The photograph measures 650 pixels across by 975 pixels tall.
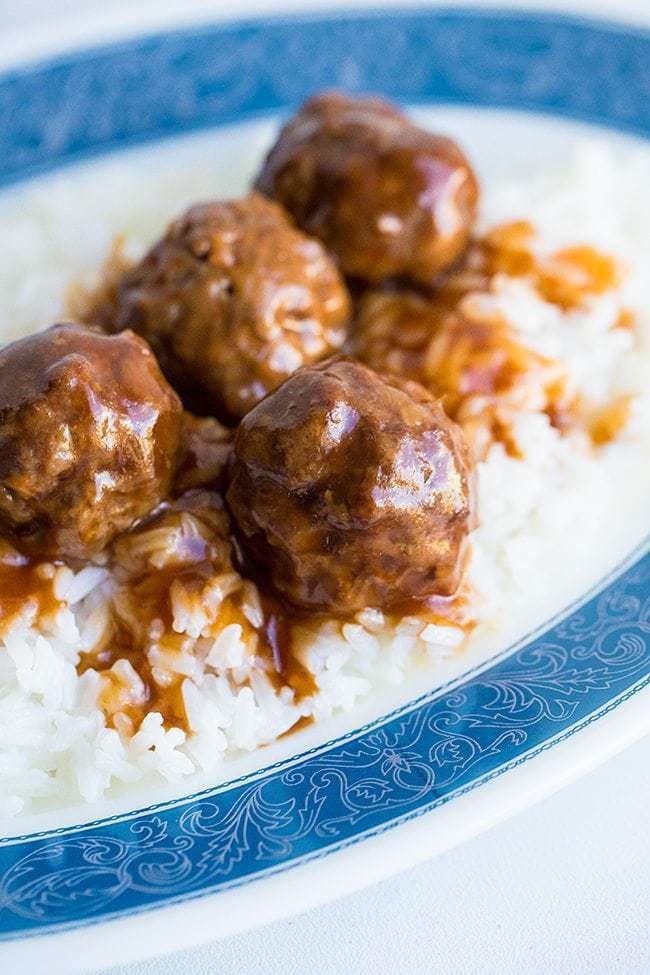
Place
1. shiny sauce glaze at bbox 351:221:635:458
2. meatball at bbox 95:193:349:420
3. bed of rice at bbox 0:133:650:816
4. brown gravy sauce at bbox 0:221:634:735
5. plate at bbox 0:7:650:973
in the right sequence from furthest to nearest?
shiny sauce glaze at bbox 351:221:635:458, meatball at bbox 95:193:349:420, brown gravy sauce at bbox 0:221:634:735, bed of rice at bbox 0:133:650:816, plate at bbox 0:7:650:973

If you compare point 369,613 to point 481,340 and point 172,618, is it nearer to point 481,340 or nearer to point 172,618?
point 172,618

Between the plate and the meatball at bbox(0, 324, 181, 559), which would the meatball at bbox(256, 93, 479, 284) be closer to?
the meatball at bbox(0, 324, 181, 559)

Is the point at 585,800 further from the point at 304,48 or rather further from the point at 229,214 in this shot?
the point at 304,48

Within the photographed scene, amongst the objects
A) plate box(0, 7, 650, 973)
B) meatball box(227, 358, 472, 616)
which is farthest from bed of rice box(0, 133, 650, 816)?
meatball box(227, 358, 472, 616)

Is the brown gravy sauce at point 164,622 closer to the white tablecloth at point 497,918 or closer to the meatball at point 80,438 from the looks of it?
the meatball at point 80,438

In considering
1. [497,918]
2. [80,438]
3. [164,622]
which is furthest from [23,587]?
[497,918]

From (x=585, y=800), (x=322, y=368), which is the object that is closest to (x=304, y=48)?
(x=322, y=368)
